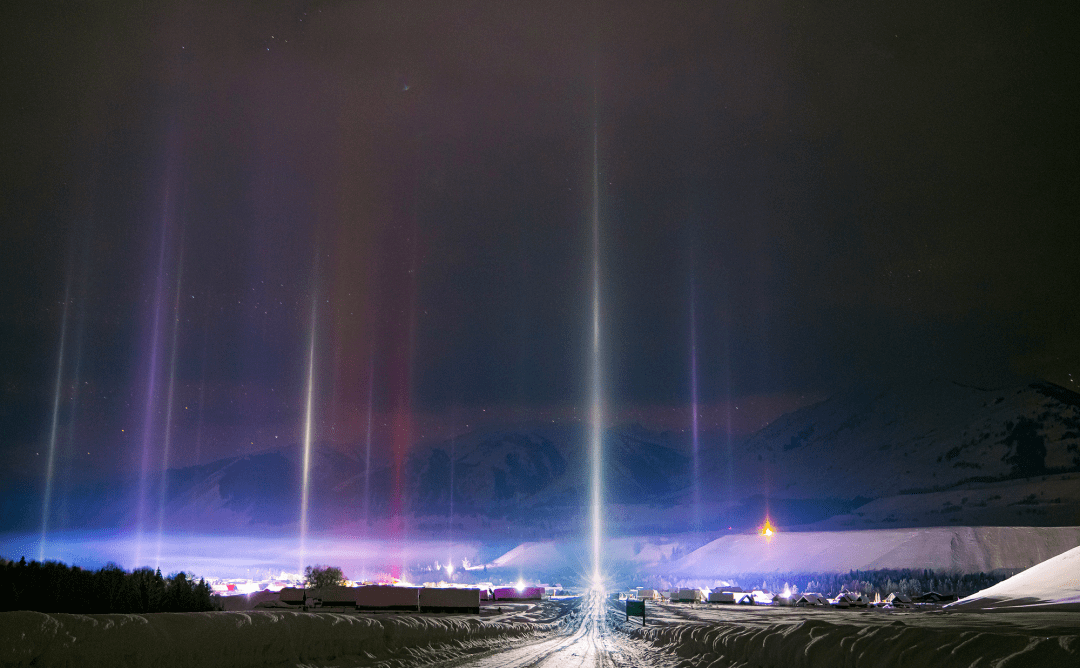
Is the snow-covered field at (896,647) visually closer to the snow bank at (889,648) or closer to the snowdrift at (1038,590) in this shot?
the snow bank at (889,648)

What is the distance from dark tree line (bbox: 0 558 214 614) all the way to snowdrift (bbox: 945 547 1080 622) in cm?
5792

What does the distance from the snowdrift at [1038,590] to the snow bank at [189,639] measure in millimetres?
51650

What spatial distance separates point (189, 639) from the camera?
25.2m

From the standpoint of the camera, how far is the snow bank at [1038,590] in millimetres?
71188

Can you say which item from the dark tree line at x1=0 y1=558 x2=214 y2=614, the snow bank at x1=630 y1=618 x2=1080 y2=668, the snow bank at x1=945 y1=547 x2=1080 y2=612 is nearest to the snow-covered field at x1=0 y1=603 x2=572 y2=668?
the dark tree line at x1=0 y1=558 x2=214 y2=614

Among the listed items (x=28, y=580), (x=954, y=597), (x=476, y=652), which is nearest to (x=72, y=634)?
(x=28, y=580)

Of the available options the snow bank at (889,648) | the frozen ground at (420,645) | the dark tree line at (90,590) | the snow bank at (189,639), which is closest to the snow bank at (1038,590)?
the frozen ground at (420,645)

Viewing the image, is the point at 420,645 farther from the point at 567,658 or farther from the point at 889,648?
the point at 889,648

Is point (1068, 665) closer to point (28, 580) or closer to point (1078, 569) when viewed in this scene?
point (28, 580)

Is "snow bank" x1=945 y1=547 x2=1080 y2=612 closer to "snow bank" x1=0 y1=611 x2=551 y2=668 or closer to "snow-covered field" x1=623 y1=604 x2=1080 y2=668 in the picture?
"snow-covered field" x1=623 y1=604 x2=1080 y2=668

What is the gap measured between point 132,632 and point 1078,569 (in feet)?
284

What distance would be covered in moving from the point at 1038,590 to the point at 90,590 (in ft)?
267

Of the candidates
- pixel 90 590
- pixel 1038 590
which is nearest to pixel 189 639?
pixel 90 590

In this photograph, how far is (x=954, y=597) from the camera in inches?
5787
